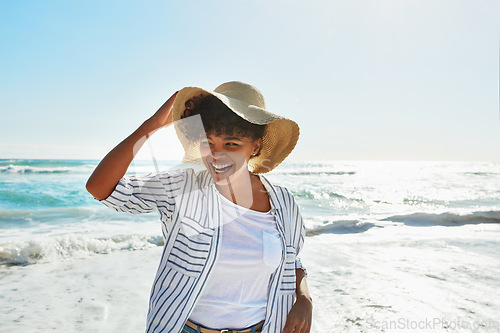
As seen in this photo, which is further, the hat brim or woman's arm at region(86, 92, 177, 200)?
the hat brim

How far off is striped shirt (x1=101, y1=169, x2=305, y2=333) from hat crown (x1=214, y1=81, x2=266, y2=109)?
0.43m

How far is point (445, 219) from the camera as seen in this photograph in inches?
369

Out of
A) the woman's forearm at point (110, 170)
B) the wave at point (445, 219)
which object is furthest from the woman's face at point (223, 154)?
the wave at point (445, 219)

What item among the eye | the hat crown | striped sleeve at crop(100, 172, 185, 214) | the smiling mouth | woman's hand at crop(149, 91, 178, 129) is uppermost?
the hat crown

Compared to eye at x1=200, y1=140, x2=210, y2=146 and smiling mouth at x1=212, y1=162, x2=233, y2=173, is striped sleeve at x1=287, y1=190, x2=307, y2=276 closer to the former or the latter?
smiling mouth at x1=212, y1=162, x2=233, y2=173

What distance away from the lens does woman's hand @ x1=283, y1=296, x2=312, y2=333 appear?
57.9 inches

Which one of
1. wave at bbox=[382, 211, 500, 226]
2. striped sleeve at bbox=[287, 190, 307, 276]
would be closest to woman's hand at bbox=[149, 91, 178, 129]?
striped sleeve at bbox=[287, 190, 307, 276]

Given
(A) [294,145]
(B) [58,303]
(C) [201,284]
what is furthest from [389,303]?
(B) [58,303]

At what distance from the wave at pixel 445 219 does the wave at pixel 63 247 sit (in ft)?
22.4

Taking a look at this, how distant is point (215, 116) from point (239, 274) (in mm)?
721

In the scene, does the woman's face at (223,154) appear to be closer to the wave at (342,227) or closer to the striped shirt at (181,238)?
the striped shirt at (181,238)

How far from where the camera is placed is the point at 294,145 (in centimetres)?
196

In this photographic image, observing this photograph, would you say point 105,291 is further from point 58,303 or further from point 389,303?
point 389,303

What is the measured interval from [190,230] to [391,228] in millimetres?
8077
